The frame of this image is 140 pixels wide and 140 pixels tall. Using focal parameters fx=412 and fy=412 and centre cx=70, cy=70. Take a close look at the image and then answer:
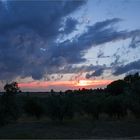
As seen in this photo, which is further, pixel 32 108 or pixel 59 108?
pixel 32 108

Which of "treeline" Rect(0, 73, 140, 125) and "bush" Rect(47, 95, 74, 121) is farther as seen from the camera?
"bush" Rect(47, 95, 74, 121)

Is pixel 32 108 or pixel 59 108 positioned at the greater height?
pixel 32 108

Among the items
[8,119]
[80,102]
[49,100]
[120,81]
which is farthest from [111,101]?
[120,81]

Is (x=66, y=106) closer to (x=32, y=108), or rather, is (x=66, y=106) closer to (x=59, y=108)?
(x=59, y=108)

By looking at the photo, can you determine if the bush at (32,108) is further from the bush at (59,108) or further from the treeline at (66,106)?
the bush at (59,108)

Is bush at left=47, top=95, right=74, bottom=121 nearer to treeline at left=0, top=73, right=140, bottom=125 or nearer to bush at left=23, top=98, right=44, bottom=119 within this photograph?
treeline at left=0, top=73, right=140, bottom=125

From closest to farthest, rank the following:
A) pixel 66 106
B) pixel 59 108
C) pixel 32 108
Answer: pixel 59 108
pixel 66 106
pixel 32 108

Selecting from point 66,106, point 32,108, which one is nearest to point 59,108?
point 66,106

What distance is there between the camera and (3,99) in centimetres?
6072

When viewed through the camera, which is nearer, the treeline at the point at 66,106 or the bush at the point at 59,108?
the treeline at the point at 66,106

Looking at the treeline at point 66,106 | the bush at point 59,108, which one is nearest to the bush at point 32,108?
the treeline at point 66,106

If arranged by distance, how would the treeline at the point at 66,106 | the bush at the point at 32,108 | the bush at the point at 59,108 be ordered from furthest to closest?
the bush at the point at 32,108 → the bush at the point at 59,108 → the treeline at the point at 66,106

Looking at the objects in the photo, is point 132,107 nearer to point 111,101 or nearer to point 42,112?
point 111,101

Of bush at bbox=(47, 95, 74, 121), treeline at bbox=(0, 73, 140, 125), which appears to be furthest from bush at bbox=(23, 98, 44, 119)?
Result: bush at bbox=(47, 95, 74, 121)
